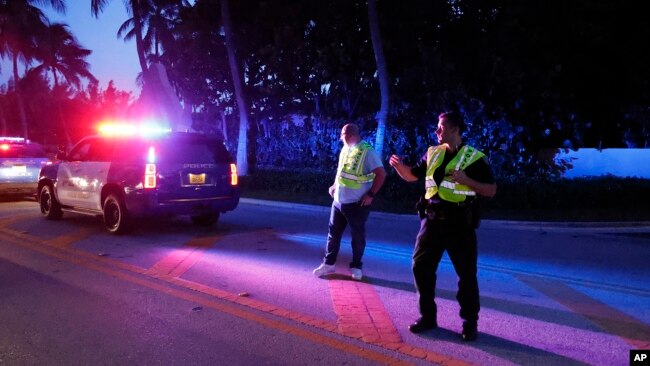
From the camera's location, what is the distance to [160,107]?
18359mm

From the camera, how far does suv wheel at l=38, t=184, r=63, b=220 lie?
36.6ft

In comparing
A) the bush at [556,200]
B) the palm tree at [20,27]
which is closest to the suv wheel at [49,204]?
the bush at [556,200]

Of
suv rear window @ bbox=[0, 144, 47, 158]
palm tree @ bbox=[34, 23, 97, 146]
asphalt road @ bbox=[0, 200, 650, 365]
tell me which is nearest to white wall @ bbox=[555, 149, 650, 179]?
asphalt road @ bbox=[0, 200, 650, 365]

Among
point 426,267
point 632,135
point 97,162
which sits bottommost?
point 426,267

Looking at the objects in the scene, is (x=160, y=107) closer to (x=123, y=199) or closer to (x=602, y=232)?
(x=123, y=199)

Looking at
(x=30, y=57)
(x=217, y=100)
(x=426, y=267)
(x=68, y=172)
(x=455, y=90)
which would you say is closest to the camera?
(x=426, y=267)

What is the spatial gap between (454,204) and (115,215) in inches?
276

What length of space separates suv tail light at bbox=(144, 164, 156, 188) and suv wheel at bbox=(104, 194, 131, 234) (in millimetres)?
747

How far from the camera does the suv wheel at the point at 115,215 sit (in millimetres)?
9359

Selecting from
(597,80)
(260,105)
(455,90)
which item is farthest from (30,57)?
(597,80)

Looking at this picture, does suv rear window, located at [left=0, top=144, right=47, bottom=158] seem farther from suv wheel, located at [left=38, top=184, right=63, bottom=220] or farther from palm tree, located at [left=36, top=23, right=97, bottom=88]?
palm tree, located at [left=36, top=23, right=97, bottom=88]

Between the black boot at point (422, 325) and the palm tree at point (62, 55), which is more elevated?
the palm tree at point (62, 55)

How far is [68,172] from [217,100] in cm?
1735

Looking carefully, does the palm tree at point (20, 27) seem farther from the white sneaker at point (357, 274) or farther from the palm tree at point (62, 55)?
the white sneaker at point (357, 274)
